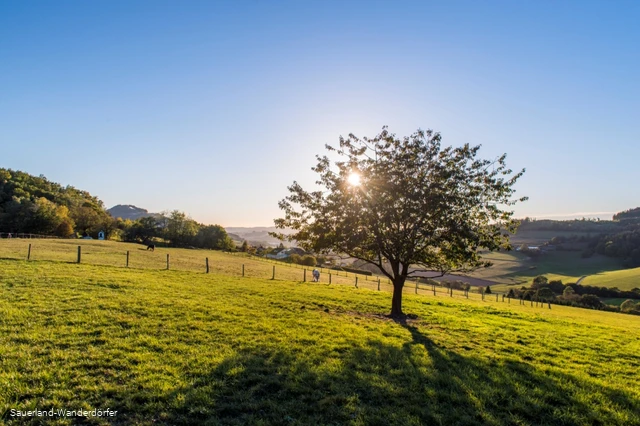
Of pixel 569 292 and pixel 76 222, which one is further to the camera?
pixel 76 222

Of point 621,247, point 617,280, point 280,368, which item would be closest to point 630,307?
point 617,280

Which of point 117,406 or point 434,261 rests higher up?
point 434,261

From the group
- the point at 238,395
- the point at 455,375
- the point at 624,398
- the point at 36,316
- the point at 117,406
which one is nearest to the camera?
the point at 117,406

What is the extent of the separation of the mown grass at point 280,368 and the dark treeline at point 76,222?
103m

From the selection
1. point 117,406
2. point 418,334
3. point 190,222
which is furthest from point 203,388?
point 190,222

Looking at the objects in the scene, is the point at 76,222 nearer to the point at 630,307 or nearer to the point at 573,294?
the point at 573,294

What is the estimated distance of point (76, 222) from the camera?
378 feet

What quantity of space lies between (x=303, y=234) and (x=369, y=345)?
8.11m

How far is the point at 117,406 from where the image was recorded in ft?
20.4

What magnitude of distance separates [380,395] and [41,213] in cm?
11955

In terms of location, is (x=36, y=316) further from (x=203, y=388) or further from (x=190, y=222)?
(x=190, y=222)

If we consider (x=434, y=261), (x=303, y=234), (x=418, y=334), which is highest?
(x=303, y=234)

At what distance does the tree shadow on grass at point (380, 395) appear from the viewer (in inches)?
251

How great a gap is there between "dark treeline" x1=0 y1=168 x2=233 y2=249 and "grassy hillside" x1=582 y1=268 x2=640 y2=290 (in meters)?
130
